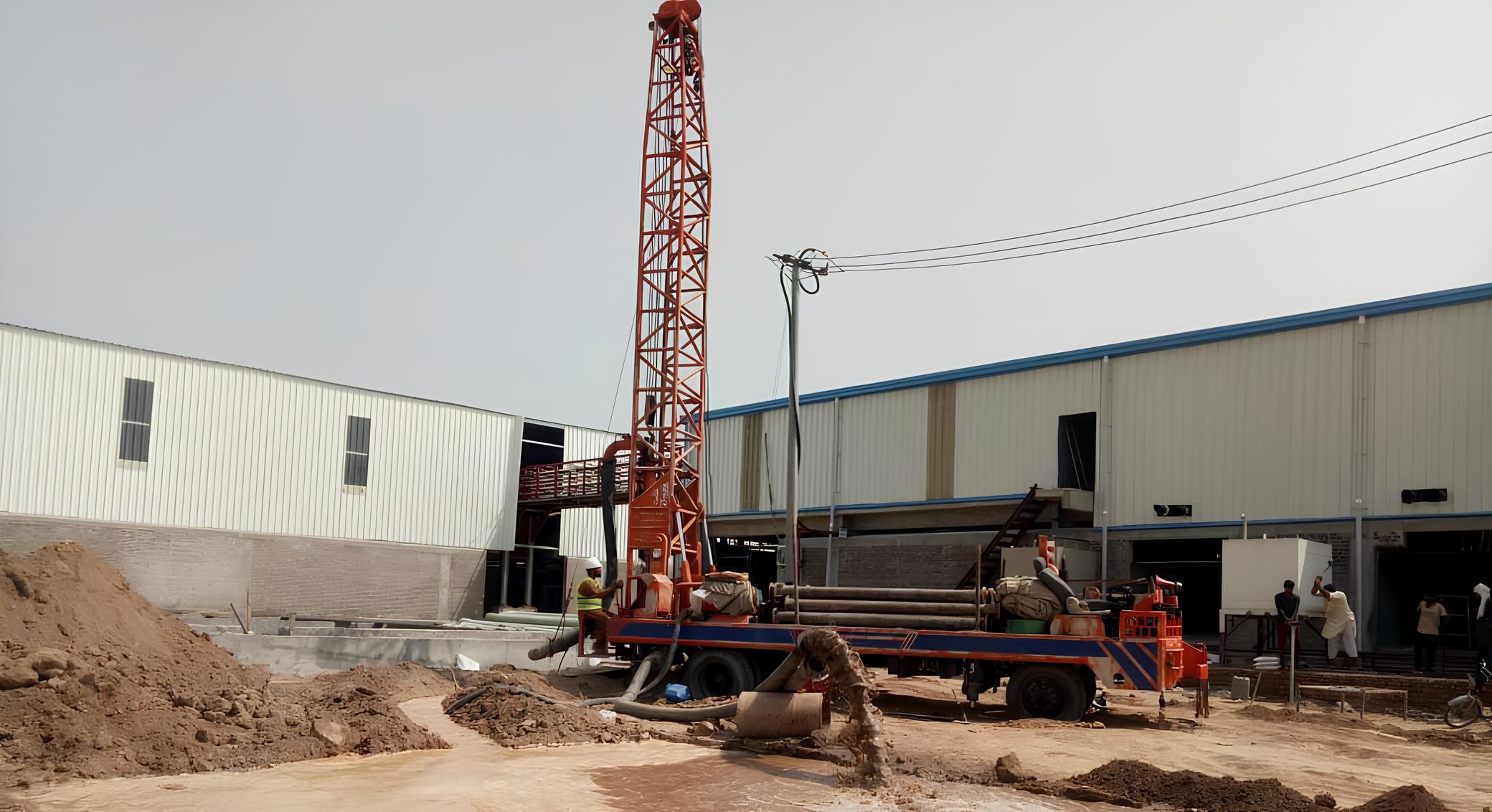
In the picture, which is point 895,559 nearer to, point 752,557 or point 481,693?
point 752,557

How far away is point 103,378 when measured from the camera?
29875mm

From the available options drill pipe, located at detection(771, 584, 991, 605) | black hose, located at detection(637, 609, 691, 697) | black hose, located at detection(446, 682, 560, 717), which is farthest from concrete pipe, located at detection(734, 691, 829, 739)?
black hose, located at detection(637, 609, 691, 697)

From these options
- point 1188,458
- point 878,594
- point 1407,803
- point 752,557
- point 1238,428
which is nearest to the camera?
point 1407,803

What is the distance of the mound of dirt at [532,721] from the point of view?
1351cm

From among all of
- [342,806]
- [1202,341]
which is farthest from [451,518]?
[342,806]

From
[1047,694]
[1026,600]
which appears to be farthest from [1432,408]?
[1047,694]

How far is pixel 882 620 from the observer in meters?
17.2

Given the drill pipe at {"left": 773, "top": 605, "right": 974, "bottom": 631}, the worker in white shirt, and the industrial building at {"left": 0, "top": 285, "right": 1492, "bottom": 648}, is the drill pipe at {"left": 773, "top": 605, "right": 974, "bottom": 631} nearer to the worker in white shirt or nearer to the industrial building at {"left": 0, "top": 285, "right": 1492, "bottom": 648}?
the worker in white shirt

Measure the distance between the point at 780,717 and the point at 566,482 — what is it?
2678 centimetres

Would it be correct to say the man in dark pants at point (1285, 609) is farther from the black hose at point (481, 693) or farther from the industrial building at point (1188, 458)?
the black hose at point (481, 693)

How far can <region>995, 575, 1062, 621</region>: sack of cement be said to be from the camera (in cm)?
1627

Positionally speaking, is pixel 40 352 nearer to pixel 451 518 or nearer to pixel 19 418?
pixel 19 418

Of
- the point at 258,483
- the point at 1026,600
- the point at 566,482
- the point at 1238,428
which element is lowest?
the point at 1026,600

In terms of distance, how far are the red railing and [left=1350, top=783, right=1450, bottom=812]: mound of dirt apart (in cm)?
2949
